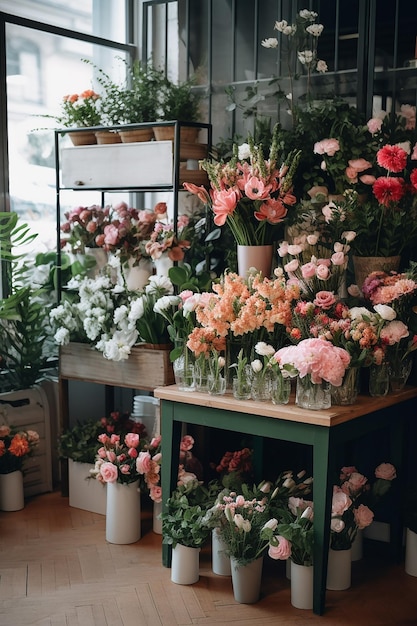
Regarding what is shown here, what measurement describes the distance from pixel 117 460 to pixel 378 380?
4.13 feet

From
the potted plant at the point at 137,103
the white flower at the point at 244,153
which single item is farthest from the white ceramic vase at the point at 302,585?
the potted plant at the point at 137,103

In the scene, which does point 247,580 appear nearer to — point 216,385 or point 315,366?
point 216,385

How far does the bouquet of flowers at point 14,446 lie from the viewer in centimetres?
418

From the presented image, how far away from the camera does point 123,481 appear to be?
152 inches

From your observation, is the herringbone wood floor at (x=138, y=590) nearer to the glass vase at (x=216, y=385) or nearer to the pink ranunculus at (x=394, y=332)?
Answer: the glass vase at (x=216, y=385)

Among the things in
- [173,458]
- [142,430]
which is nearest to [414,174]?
[173,458]

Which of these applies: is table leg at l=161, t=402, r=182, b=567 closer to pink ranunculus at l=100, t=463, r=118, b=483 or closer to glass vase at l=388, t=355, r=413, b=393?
pink ranunculus at l=100, t=463, r=118, b=483

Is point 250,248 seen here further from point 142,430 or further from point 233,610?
point 233,610

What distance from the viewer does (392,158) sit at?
3504 millimetres

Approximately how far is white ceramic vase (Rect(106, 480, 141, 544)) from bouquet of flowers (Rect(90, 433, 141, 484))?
0.12 feet

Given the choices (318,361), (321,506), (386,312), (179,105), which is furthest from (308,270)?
(179,105)

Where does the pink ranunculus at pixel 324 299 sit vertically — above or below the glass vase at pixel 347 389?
above

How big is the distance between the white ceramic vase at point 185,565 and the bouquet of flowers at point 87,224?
1600mm

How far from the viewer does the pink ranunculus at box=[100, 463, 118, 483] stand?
3812 millimetres
